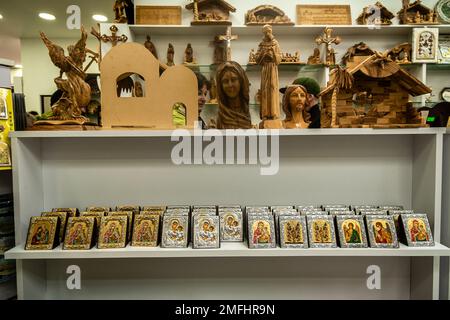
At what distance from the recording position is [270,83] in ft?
4.41

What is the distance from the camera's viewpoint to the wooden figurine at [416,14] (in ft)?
9.73

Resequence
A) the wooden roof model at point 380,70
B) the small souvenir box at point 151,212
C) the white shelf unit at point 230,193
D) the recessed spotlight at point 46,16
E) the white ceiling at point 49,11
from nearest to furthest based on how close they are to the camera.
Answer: the wooden roof model at point 380,70 → the small souvenir box at point 151,212 → the white shelf unit at point 230,193 → the white ceiling at point 49,11 → the recessed spotlight at point 46,16

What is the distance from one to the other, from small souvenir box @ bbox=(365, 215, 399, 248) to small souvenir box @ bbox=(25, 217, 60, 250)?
4.34 ft

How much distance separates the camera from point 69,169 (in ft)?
5.08

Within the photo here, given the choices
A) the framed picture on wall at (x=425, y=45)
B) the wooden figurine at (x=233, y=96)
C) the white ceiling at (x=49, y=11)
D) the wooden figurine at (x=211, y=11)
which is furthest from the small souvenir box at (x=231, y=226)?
the white ceiling at (x=49, y=11)

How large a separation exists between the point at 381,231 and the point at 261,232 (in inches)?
19.7

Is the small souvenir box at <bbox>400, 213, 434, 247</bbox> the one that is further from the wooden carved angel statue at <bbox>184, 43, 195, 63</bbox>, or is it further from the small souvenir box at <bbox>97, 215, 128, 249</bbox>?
the wooden carved angel statue at <bbox>184, 43, 195, 63</bbox>

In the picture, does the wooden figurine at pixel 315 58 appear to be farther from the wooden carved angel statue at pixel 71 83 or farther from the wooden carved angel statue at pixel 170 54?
the wooden carved angel statue at pixel 71 83

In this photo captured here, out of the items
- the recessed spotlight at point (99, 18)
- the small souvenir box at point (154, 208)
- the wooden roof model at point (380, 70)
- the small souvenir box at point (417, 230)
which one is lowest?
the small souvenir box at point (417, 230)

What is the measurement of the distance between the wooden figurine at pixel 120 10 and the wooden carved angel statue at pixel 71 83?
1.63m

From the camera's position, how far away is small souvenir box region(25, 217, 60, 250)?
130 cm

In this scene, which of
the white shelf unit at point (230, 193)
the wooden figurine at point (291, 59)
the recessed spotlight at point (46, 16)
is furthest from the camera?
the recessed spotlight at point (46, 16)

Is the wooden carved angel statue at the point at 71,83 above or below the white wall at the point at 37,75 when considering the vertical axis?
below

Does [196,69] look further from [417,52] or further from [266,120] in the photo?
[417,52]
